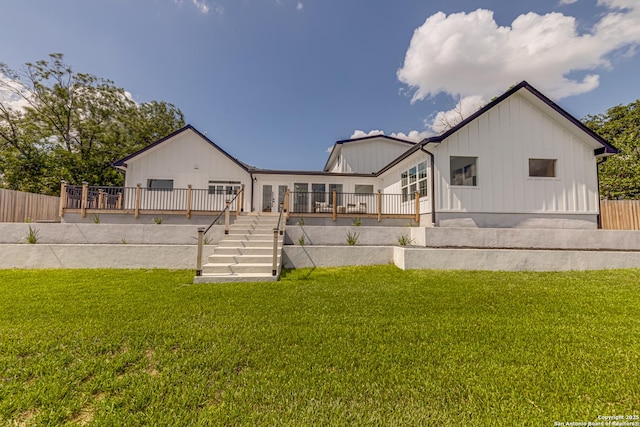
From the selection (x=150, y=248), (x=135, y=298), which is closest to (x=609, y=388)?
(x=135, y=298)

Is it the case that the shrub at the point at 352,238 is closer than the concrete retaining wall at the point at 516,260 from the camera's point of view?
No

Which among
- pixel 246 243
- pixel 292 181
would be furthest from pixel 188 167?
pixel 246 243

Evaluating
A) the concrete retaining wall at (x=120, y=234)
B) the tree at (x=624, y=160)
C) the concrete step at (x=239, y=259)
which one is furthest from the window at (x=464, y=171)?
the tree at (x=624, y=160)

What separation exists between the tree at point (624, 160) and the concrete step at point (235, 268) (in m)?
23.5

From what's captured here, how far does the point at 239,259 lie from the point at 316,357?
4573mm

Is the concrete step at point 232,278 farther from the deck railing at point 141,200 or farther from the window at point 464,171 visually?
the window at point 464,171

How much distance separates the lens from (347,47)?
15039 mm

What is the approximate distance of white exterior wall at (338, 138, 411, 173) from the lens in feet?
55.5

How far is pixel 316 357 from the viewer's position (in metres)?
2.59

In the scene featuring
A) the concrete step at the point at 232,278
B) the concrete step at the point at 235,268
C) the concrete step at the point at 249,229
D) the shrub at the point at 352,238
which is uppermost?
the concrete step at the point at 249,229

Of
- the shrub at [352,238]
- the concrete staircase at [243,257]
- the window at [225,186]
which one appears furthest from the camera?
the window at [225,186]

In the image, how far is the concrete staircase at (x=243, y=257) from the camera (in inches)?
233

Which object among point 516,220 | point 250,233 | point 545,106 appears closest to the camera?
point 250,233

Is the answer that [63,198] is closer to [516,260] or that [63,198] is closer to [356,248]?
[356,248]
